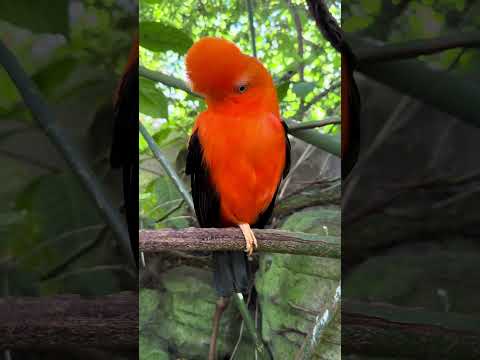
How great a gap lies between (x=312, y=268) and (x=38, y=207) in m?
0.88

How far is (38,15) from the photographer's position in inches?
53.9

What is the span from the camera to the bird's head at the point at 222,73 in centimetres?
155

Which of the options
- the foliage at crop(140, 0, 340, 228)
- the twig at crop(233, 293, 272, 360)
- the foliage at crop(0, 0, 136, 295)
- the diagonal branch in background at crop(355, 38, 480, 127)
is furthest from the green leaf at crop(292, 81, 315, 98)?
the twig at crop(233, 293, 272, 360)

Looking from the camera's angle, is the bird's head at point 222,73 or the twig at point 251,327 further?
the twig at point 251,327

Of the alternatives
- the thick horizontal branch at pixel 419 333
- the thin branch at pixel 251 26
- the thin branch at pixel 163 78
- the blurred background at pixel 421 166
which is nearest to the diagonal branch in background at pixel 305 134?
the thin branch at pixel 163 78

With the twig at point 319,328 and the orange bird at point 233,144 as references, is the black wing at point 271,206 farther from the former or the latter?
the twig at point 319,328

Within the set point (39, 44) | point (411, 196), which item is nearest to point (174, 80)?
point (39, 44)

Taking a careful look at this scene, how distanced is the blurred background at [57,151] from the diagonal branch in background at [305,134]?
21 cm

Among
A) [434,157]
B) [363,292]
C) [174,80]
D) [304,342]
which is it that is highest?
[174,80]

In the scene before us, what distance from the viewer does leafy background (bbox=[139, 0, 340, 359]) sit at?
64.1 inches

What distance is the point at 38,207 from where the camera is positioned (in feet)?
4.54

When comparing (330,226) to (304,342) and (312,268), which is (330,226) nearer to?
(312,268)

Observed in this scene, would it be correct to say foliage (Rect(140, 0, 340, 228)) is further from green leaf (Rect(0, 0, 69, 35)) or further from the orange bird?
green leaf (Rect(0, 0, 69, 35))

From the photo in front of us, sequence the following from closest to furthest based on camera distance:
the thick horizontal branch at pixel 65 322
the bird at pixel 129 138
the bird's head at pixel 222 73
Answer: the thick horizontal branch at pixel 65 322, the bird at pixel 129 138, the bird's head at pixel 222 73
